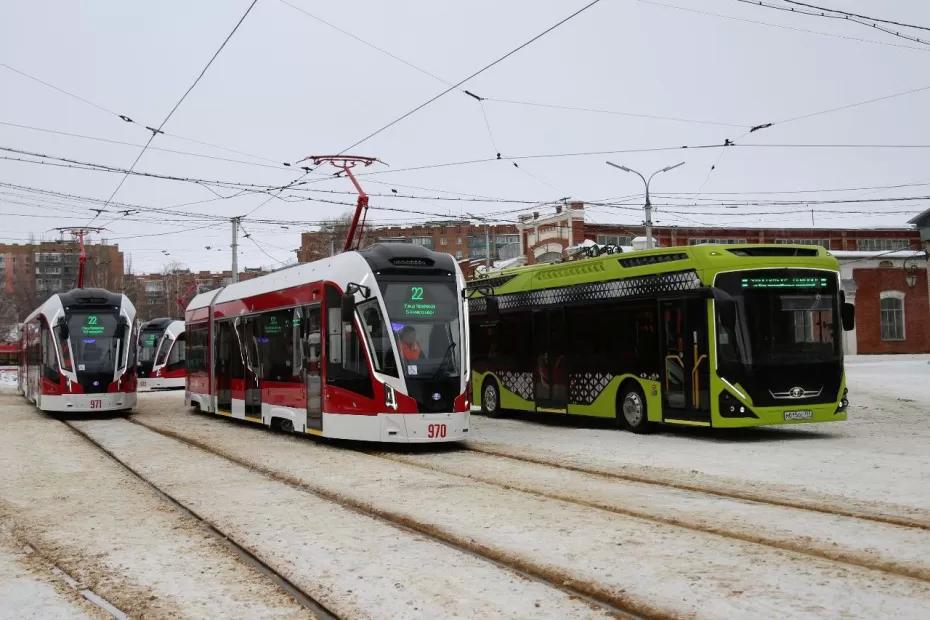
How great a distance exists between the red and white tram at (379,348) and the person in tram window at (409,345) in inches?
0.6

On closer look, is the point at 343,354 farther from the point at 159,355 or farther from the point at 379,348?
the point at 159,355

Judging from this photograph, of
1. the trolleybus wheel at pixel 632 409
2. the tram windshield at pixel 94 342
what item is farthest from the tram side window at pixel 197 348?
the trolleybus wheel at pixel 632 409

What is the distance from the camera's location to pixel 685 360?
16203mm

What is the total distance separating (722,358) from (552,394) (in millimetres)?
5293

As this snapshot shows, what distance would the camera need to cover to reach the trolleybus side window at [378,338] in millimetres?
14562

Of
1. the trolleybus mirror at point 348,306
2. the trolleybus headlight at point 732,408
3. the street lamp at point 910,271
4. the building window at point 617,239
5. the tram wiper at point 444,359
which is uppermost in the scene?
the building window at point 617,239

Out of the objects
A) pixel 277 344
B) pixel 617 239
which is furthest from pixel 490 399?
pixel 617 239

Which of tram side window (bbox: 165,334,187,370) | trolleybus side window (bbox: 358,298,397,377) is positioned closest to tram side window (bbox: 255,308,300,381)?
trolleybus side window (bbox: 358,298,397,377)

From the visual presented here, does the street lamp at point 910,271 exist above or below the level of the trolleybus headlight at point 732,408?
above

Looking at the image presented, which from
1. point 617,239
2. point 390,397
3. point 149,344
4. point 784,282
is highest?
point 617,239

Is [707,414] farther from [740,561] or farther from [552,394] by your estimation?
[740,561]

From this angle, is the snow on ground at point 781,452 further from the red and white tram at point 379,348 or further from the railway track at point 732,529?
the red and white tram at point 379,348

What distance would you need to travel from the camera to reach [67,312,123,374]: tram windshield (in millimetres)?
23859

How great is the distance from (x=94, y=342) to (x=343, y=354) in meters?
11.4
